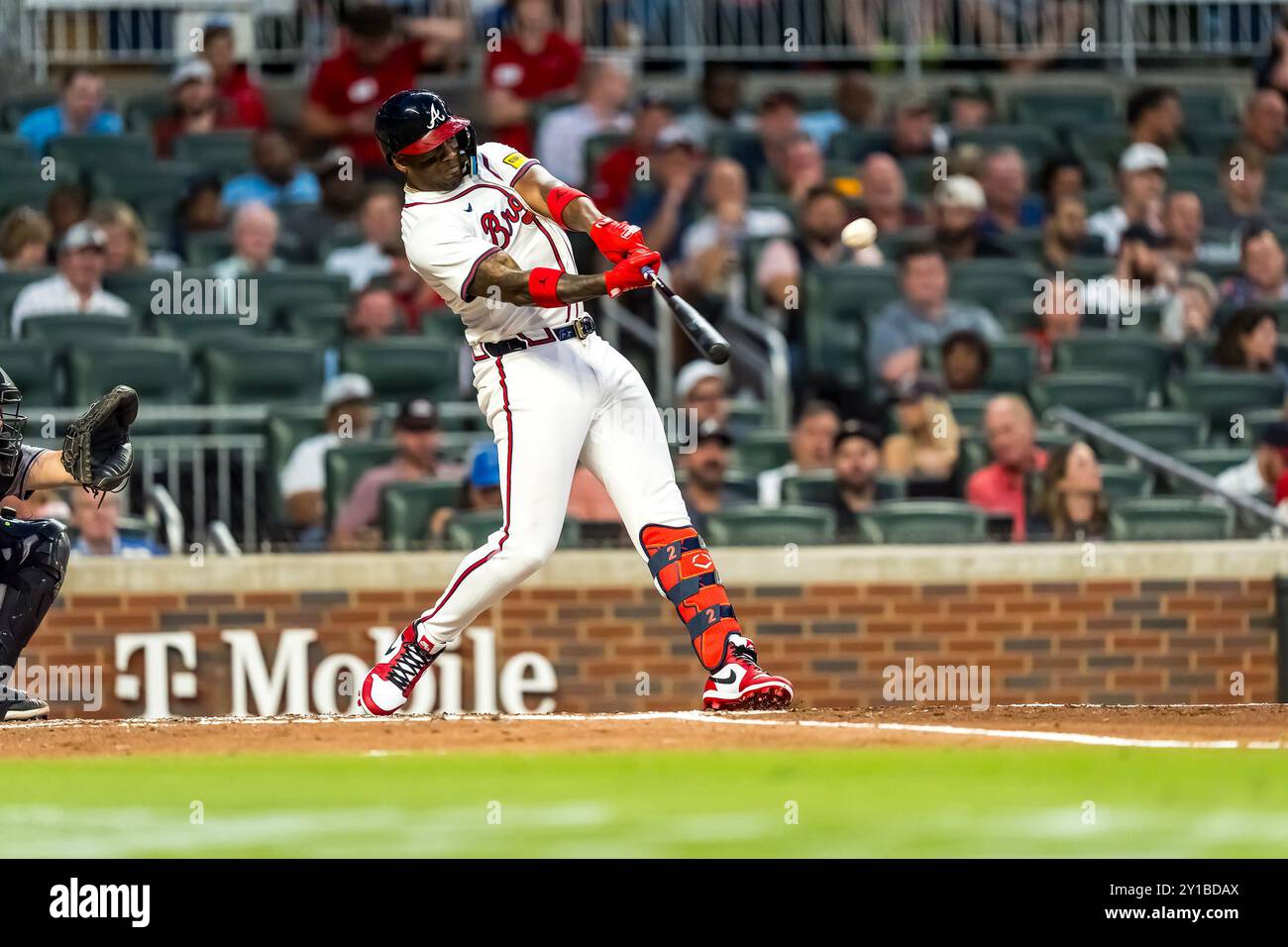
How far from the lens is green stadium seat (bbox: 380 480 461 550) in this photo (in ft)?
35.4

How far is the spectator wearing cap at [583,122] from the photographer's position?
1384 centimetres

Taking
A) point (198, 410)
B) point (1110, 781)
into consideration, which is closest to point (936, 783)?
point (1110, 781)

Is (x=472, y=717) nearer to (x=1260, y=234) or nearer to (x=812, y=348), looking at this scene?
(x=812, y=348)

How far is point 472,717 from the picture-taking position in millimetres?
8188

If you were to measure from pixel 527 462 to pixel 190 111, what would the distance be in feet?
23.8

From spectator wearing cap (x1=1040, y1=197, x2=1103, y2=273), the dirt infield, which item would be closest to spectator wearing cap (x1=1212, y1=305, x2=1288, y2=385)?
spectator wearing cap (x1=1040, y1=197, x2=1103, y2=273)

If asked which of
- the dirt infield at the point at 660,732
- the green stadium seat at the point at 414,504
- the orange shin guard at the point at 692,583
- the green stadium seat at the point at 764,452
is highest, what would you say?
the green stadium seat at the point at 764,452

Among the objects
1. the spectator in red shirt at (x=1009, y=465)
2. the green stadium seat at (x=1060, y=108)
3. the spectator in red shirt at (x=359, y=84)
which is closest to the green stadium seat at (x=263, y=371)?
the spectator in red shirt at (x=359, y=84)

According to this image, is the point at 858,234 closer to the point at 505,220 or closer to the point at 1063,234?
the point at 505,220

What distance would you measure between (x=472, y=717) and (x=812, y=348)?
16.1 ft

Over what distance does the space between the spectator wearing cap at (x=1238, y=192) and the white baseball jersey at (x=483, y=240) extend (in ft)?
25.4

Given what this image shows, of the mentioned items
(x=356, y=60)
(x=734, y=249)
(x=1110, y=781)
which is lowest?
(x=1110, y=781)

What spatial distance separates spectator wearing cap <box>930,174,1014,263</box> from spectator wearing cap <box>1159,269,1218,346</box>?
3.26ft

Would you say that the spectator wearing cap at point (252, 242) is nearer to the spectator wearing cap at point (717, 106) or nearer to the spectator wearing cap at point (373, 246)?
the spectator wearing cap at point (373, 246)
